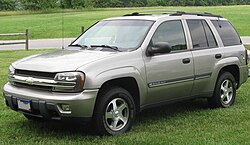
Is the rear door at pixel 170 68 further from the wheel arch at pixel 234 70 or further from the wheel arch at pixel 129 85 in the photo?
the wheel arch at pixel 234 70

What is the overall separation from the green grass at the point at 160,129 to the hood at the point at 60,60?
92 cm

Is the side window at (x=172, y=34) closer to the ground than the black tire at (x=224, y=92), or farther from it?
farther from it

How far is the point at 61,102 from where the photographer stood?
16.6ft

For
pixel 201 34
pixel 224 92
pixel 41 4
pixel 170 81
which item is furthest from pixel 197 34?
pixel 41 4

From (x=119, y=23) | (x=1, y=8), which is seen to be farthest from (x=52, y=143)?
(x=1, y=8)

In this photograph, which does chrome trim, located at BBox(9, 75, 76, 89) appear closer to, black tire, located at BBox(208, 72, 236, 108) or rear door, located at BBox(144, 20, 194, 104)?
rear door, located at BBox(144, 20, 194, 104)

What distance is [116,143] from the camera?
17.1 feet

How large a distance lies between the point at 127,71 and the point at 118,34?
98cm

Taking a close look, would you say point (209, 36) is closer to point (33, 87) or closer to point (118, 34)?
point (118, 34)

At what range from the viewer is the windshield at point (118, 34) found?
20.1 feet

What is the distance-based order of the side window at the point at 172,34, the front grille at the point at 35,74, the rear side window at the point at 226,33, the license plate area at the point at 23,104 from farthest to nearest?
1. the rear side window at the point at 226,33
2. the side window at the point at 172,34
3. the license plate area at the point at 23,104
4. the front grille at the point at 35,74

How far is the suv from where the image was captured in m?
5.18

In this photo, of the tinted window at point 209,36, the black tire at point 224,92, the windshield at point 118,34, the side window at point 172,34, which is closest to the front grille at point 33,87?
the windshield at point 118,34

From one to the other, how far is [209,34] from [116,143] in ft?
9.59
